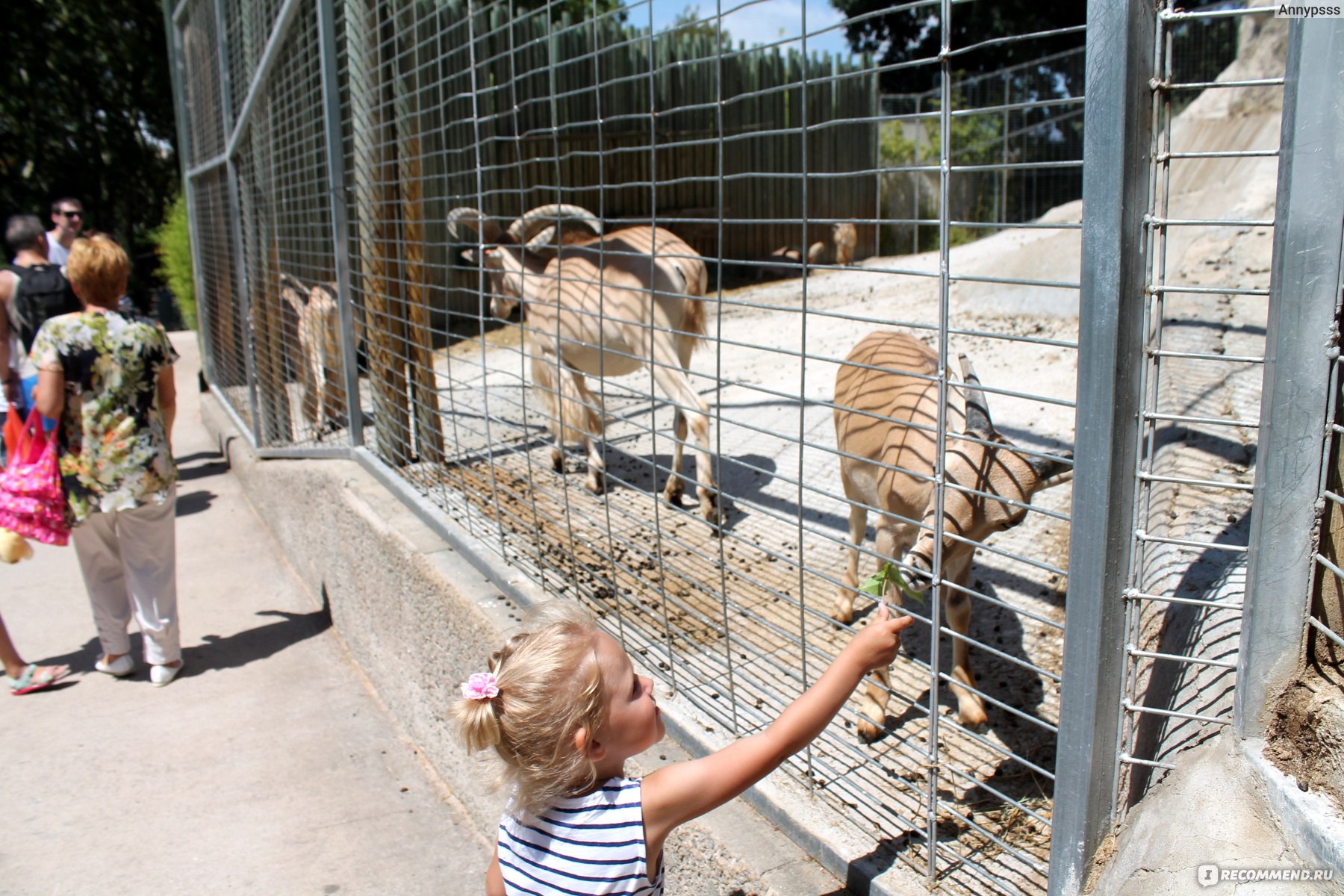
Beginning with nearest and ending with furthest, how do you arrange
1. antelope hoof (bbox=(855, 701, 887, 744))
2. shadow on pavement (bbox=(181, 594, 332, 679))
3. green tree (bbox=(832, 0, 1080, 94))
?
antelope hoof (bbox=(855, 701, 887, 744)) → shadow on pavement (bbox=(181, 594, 332, 679)) → green tree (bbox=(832, 0, 1080, 94))

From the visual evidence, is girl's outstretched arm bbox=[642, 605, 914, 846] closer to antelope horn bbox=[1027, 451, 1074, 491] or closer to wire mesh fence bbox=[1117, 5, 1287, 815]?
wire mesh fence bbox=[1117, 5, 1287, 815]

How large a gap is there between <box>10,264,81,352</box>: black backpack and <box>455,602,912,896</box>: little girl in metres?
5.20

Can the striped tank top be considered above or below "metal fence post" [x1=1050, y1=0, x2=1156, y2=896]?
below

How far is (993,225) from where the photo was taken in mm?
1690

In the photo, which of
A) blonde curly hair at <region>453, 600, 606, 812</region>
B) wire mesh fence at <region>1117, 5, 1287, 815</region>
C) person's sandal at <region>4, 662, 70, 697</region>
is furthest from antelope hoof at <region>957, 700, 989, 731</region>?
person's sandal at <region>4, 662, 70, 697</region>

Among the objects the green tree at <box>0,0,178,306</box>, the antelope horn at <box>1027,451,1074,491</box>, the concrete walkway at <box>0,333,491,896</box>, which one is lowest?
the concrete walkway at <box>0,333,491,896</box>

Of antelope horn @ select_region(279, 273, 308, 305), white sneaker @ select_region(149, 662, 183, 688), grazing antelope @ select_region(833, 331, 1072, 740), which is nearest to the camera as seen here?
grazing antelope @ select_region(833, 331, 1072, 740)

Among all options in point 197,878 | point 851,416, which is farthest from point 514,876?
point 851,416

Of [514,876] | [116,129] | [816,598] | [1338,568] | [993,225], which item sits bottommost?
[816,598]

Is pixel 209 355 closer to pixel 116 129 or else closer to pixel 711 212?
pixel 711 212

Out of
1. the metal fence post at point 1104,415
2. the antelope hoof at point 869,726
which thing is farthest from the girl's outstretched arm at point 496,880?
the antelope hoof at point 869,726

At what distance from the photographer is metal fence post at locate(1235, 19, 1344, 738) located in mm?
1331

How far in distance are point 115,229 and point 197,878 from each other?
72.4 ft

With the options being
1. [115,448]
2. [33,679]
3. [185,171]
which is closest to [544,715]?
[115,448]
